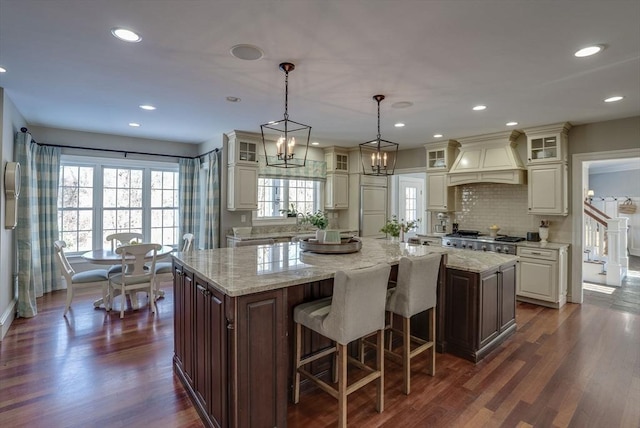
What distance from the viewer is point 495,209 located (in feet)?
18.8

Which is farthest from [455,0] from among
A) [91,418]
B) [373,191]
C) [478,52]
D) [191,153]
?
[191,153]

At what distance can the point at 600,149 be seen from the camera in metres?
4.60

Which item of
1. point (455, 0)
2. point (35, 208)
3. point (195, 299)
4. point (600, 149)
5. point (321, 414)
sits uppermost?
point (455, 0)

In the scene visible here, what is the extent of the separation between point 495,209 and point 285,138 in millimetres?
4466

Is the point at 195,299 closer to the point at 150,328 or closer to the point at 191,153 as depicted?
the point at 150,328

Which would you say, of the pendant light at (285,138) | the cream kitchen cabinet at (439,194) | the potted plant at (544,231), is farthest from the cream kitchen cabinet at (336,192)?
the potted plant at (544,231)

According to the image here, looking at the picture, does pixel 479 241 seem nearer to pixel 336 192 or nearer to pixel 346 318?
pixel 336 192

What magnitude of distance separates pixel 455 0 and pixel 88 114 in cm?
465

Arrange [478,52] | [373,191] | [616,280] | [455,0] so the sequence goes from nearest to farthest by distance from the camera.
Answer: [455,0]
[478,52]
[616,280]
[373,191]

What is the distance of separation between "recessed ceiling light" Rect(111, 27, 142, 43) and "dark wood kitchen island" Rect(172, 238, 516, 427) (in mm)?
1653

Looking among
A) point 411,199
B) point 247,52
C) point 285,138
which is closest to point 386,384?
point 285,138

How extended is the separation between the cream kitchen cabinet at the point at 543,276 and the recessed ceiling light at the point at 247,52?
14.8 ft

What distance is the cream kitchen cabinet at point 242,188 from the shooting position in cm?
544

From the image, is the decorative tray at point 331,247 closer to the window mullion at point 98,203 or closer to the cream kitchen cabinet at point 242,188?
the cream kitchen cabinet at point 242,188
